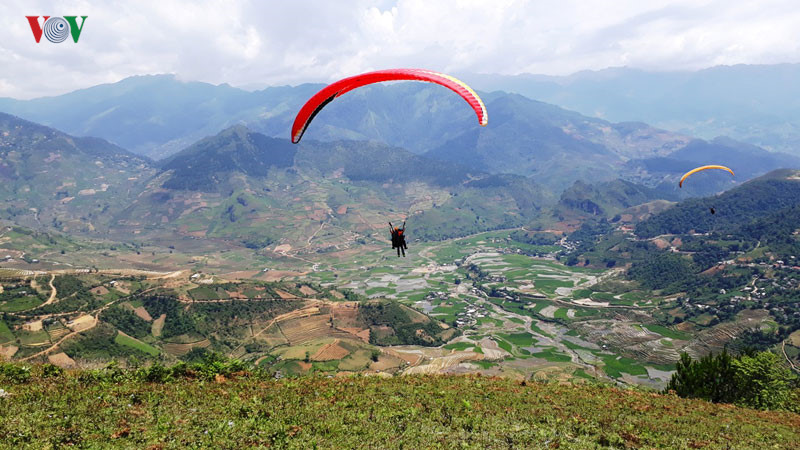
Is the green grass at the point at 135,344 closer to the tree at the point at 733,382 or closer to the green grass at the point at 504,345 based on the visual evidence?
the green grass at the point at 504,345

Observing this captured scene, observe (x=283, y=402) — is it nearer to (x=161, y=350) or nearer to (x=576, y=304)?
(x=161, y=350)

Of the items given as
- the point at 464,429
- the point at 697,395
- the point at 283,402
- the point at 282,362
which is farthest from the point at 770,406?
the point at 282,362

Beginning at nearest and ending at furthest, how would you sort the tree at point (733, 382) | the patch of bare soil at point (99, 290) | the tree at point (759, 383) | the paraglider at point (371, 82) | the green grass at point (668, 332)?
1. the paraglider at point (371, 82)
2. the tree at point (733, 382)
3. the tree at point (759, 383)
4. the patch of bare soil at point (99, 290)
5. the green grass at point (668, 332)

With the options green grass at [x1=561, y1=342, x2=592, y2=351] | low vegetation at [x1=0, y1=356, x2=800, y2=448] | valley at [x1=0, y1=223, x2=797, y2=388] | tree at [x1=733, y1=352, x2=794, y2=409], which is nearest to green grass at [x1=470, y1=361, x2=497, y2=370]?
valley at [x1=0, y1=223, x2=797, y2=388]

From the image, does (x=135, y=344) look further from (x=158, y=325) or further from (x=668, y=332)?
(x=668, y=332)

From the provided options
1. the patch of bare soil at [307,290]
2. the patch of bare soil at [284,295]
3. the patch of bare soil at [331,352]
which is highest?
the patch of bare soil at [284,295]

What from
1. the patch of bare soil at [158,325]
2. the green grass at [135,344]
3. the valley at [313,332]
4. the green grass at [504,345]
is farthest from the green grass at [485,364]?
the patch of bare soil at [158,325]
